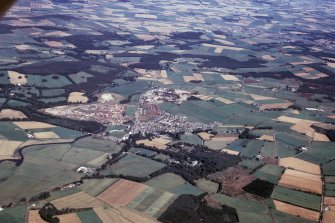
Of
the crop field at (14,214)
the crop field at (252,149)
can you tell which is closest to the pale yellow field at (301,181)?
the crop field at (252,149)

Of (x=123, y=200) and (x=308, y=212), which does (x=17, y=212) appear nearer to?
(x=123, y=200)

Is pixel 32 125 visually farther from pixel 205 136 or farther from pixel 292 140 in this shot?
pixel 292 140

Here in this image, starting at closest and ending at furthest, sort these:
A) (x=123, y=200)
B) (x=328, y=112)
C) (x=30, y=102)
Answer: (x=123, y=200)
(x=30, y=102)
(x=328, y=112)

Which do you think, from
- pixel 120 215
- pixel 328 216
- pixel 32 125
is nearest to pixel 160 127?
pixel 32 125

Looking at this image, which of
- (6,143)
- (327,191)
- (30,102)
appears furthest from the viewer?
(30,102)

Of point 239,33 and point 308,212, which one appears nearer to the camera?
point 308,212

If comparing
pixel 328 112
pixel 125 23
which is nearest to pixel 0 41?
pixel 125 23

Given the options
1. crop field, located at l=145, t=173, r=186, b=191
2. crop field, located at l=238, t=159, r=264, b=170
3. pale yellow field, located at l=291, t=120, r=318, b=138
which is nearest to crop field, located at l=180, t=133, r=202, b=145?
crop field, located at l=238, t=159, r=264, b=170

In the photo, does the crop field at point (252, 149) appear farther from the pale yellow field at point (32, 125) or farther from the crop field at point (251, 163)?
the pale yellow field at point (32, 125)
